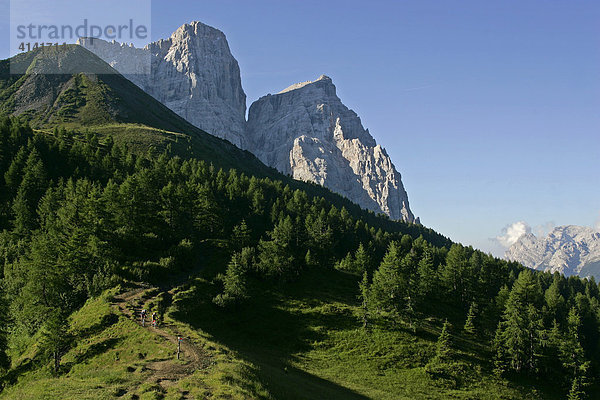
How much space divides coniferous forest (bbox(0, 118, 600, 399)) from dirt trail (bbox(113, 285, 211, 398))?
18.1 ft

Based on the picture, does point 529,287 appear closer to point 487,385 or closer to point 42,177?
point 487,385

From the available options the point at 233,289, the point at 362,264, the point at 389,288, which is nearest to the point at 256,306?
the point at 233,289

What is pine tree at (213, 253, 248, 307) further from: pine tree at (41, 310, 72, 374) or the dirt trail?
pine tree at (41, 310, 72, 374)

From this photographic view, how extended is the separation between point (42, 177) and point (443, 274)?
106m

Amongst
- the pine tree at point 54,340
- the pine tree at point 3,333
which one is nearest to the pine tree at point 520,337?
the pine tree at point 54,340

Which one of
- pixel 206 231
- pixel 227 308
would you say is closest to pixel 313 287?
pixel 227 308

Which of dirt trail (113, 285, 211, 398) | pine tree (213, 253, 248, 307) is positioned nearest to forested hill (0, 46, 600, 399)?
pine tree (213, 253, 248, 307)

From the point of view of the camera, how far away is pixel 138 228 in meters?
75.8

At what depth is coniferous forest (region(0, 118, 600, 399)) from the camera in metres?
54.7

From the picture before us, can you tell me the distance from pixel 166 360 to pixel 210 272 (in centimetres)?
3481

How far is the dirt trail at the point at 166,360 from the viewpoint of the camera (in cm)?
3161

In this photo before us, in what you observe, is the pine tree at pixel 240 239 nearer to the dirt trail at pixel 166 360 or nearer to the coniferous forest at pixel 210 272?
the coniferous forest at pixel 210 272

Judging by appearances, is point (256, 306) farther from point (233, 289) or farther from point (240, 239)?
point (240, 239)

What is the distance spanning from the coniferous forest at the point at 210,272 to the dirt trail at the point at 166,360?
551 cm
